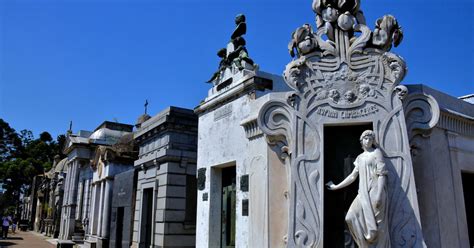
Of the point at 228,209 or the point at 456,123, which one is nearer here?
the point at 456,123

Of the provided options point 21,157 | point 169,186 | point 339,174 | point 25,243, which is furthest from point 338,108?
point 21,157

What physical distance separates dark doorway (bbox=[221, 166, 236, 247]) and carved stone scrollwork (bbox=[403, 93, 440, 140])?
399 cm

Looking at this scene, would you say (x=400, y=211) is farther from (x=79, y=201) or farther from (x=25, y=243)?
(x=25, y=243)

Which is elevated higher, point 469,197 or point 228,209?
point 469,197

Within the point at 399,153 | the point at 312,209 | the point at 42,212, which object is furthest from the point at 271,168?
the point at 42,212

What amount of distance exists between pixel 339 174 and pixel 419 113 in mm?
1544

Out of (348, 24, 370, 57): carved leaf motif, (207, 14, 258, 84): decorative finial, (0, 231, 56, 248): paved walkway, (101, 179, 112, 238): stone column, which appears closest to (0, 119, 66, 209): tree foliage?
(0, 231, 56, 248): paved walkway

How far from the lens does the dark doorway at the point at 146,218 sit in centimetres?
1132

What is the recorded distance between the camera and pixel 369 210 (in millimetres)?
5246

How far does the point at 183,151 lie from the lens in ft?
35.0

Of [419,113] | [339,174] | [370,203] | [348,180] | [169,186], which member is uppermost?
[419,113]

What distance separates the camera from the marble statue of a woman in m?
5.21

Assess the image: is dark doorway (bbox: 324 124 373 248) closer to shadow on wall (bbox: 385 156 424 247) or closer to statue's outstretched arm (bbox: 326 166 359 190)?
statue's outstretched arm (bbox: 326 166 359 190)

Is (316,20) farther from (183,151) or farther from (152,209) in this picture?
(152,209)
